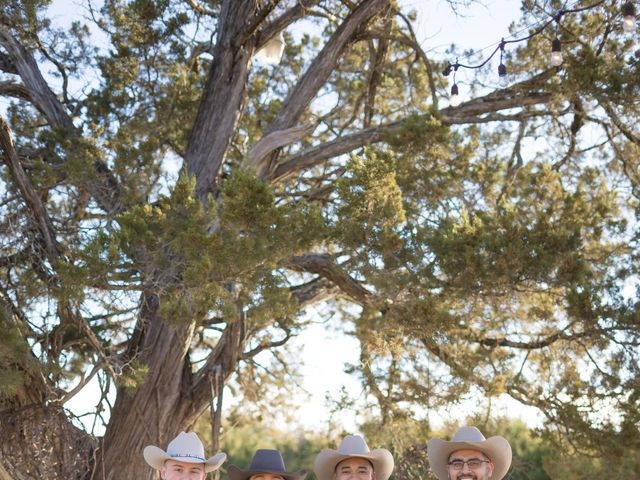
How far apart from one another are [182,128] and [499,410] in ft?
15.1

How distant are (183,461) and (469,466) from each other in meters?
1.45

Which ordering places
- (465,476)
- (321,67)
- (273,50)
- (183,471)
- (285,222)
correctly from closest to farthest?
(465,476), (183,471), (285,222), (273,50), (321,67)

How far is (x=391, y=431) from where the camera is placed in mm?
10945

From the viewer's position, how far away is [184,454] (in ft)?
17.7

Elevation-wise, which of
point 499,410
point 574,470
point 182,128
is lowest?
point 574,470

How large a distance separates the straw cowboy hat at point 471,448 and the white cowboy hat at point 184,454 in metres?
1.11

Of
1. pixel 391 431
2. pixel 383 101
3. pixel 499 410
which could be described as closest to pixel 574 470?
pixel 499 410

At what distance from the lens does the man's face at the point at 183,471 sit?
209 inches

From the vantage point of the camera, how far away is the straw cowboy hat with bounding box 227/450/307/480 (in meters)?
5.35

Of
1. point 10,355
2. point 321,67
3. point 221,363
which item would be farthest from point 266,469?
point 321,67

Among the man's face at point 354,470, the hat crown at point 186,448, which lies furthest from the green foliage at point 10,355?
the man's face at point 354,470

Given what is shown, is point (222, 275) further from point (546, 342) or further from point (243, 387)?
point (243, 387)

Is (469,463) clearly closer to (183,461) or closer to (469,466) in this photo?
(469,466)

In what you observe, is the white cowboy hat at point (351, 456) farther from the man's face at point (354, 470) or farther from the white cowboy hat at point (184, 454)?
the white cowboy hat at point (184, 454)
